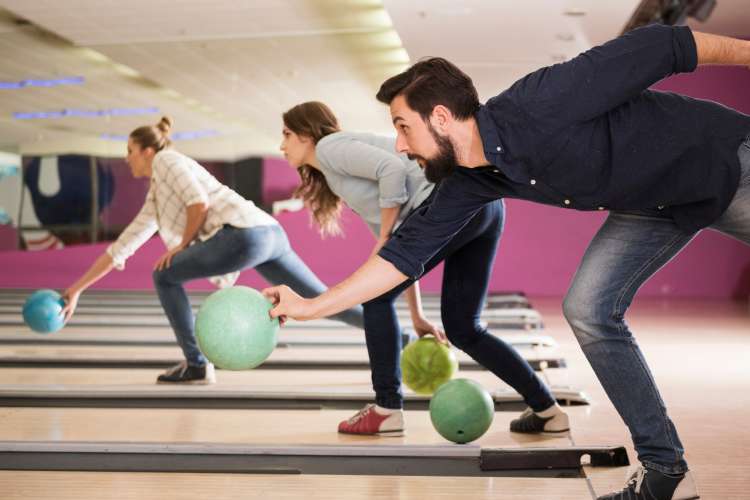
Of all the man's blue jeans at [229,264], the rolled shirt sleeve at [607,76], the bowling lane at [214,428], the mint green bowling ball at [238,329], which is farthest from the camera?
the man's blue jeans at [229,264]

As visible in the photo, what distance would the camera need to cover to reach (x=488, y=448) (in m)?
2.38

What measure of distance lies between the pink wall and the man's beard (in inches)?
263


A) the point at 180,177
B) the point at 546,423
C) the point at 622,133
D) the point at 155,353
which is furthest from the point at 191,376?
the point at 622,133

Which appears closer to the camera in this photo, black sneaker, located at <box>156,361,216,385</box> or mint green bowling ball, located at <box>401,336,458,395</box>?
mint green bowling ball, located at <box>401,336,458,395</box>

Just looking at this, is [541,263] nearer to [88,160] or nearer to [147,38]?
[147,38]

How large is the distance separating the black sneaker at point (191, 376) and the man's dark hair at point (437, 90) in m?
2.05

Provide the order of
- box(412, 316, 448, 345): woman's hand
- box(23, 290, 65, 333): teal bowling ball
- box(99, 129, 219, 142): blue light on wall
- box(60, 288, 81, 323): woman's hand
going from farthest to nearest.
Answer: box(99, 129, 219, 142): blue light on wall < box(23, 290, 65, 333): teal bowling ball < box(60, 288, 81, 323): woman's hand < box(412, 316, 448, 345): woman's hand

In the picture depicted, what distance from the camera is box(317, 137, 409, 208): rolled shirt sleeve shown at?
254cm

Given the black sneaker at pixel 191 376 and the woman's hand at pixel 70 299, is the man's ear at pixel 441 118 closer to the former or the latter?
the black sneaker at pixel 191 376

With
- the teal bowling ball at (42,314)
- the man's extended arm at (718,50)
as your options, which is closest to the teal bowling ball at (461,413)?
the man's extended arm at (718,50)

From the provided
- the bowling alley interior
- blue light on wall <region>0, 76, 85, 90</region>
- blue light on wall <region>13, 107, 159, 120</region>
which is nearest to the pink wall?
the bowling alley interior

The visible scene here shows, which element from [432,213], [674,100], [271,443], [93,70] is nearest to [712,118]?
[674,100]

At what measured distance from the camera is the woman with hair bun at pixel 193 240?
10.9 ft

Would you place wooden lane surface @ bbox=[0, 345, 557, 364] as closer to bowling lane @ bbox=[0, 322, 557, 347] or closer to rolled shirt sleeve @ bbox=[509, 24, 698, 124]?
bowling lane @ bbox=[0, 322, 557, 347]
